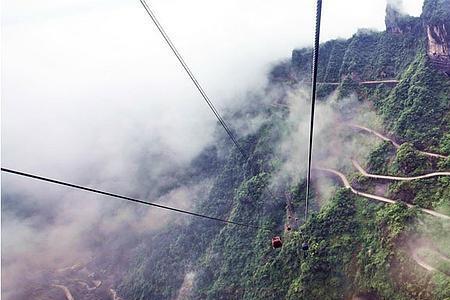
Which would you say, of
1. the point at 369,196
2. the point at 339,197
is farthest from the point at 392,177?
the point at 339,197

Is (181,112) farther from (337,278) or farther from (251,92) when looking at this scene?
(337,278)

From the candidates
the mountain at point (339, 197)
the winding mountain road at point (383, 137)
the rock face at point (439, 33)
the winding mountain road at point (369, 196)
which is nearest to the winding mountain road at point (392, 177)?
the mountain at point (339, 197)

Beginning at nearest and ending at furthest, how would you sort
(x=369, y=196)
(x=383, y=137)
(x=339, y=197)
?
(x=369, y=196) → (x=339, y=197) → (x=383, y=137)

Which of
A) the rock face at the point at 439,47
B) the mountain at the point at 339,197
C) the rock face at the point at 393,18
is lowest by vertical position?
the mountain at the point at 339,197

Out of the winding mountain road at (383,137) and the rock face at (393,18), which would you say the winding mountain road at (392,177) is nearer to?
the winding mountain road at (383,137)

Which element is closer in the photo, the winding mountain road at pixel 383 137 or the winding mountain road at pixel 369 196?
the winding mountain road at pixel 369 196

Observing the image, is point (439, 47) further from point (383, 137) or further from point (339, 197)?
point (339, 197)

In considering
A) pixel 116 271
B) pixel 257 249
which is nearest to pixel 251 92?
pixel 257 249

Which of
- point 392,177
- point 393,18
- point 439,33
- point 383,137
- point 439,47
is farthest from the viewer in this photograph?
point 393,18
